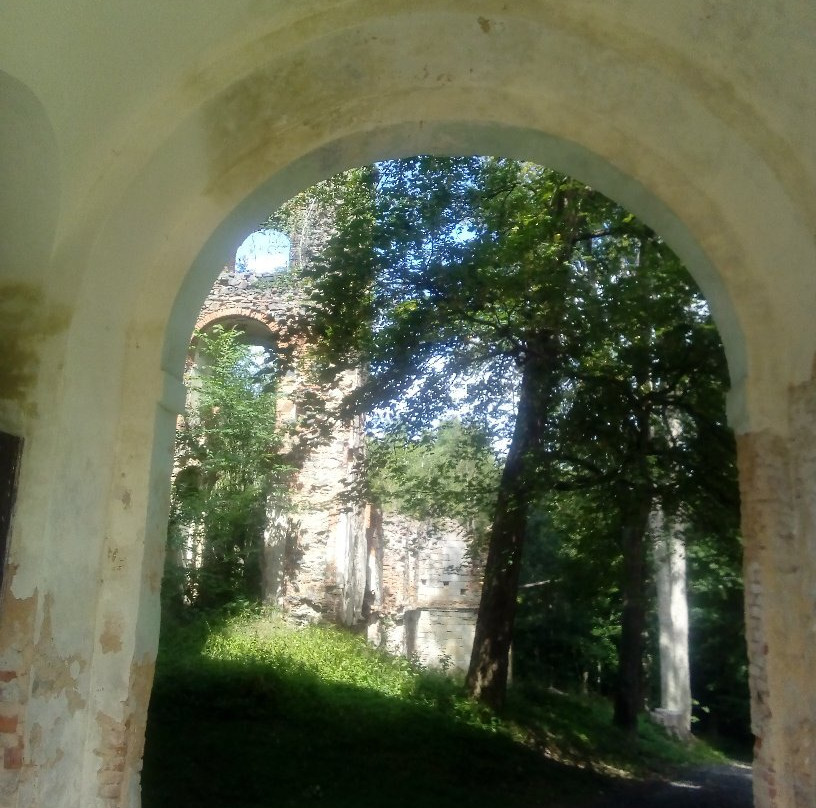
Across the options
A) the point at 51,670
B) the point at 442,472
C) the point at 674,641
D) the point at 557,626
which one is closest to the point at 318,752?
the point at 442,472

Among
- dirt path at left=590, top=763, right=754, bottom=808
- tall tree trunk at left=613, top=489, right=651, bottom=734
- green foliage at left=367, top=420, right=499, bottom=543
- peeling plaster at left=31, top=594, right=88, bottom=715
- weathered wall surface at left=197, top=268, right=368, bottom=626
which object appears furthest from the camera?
weathered wall surface at left=197, top=268, right=368, bottom=626

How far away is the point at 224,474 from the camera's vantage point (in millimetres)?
14523

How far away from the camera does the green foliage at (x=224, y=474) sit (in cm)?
1402

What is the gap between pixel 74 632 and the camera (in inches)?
131

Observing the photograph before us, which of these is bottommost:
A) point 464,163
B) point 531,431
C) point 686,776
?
point 686,776

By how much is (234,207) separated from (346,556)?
38.4 feet

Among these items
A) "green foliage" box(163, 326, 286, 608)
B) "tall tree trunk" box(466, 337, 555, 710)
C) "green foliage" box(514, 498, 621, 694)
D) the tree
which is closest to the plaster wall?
the tree

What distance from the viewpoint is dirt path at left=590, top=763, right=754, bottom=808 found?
30.7 feet

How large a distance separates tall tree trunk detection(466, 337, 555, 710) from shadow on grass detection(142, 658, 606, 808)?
2.19ft

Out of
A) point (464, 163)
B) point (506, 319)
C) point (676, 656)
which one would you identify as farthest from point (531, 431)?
point (676, 656)

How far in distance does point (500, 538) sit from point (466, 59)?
7.25m

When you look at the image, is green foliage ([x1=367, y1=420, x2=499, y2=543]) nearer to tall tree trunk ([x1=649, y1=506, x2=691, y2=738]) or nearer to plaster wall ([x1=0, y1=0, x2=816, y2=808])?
plaster wall ([x1=0, y1=0, x2=816, y2=808])

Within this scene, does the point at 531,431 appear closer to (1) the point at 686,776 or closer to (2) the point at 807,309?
(2) the point at 807,309

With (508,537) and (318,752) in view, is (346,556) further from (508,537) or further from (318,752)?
(318,752)
